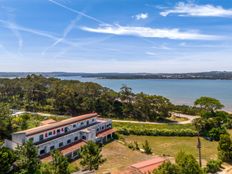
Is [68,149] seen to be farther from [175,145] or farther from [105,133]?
[175,145]

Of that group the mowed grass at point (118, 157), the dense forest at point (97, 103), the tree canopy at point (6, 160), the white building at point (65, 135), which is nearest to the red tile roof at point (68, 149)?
the white building at point (65, 135)

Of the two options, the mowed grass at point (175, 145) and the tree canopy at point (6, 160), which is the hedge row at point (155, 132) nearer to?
the mowed grass at point (175, 145)

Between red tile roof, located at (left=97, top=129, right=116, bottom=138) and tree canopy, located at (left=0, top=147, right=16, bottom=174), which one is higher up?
tree canopy, located at (left=0, top=147, right=16, bottom=174)

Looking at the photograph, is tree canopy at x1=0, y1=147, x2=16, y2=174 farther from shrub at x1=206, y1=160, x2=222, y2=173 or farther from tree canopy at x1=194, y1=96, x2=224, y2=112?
tree canopy at x1=194, y1=96, x2=224, y2=112

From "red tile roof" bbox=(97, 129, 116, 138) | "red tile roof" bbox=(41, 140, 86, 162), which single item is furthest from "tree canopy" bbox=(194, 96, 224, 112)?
"red tile roof" bbox=(41, 140, 86, 162)

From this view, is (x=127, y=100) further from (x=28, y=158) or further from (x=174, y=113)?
(x=28, y=158)
